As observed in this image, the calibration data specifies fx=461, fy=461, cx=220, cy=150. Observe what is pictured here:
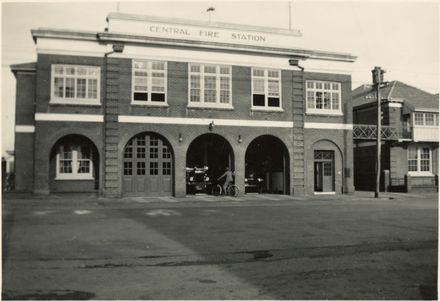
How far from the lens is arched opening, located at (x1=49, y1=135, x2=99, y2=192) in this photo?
23.2 meters

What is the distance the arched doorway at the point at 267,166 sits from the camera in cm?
2695

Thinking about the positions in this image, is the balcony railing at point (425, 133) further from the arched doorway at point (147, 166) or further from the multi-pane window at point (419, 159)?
the arched doorway at point (147, 166)

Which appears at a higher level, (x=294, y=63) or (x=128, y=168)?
(x=294, y=63)

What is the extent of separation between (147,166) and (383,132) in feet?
55.3

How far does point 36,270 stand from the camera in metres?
7.96

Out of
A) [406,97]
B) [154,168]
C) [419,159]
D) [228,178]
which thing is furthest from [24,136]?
[419,159]

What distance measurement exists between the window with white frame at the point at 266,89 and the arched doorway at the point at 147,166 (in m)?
5.72

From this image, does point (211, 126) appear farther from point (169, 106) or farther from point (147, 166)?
point (147, 166)

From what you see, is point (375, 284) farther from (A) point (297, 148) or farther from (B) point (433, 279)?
(A) point (297, 148)

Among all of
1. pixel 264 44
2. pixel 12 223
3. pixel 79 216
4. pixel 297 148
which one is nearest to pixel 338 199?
pixel 297 148

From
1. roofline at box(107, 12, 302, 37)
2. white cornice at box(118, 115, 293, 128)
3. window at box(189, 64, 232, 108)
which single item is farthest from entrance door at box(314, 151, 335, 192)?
roofline at box(107, 12, 302, 37)

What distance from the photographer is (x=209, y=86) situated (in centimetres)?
2514

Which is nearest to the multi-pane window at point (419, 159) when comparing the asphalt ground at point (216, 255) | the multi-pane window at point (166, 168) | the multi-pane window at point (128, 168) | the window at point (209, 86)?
the window at point (209, 86)

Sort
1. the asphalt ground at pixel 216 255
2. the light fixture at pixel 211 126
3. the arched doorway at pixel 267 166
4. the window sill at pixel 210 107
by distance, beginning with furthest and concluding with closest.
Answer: the arched doorway at pixel 267 166 < the light fixture at pixel 211 126 < the window sill at pixel 210 107 < the asphalt ground at pixel 216 255
